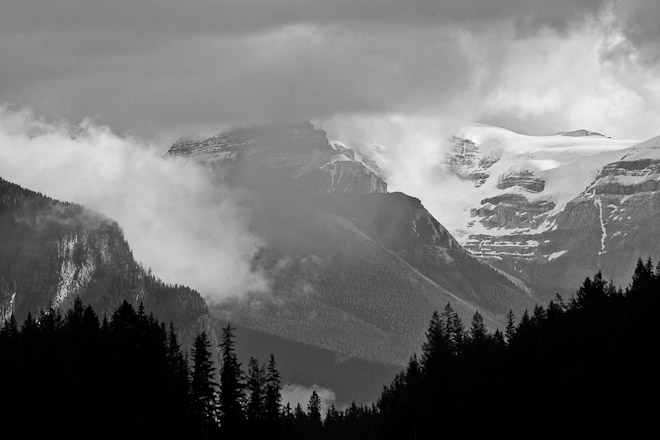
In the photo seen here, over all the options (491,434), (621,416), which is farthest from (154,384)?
(621,416)

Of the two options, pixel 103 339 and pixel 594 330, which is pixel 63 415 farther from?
pixel 594 330

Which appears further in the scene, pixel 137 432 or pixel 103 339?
pixel 103 339

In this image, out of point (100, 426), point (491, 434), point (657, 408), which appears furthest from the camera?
point (491, 434)

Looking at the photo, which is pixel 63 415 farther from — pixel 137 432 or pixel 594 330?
pixel 594 330

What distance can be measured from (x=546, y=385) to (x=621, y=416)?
15567 mm

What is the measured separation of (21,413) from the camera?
17975 centimetres

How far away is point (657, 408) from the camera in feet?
556

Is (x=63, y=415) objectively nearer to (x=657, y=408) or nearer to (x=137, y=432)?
(x=137, y=432)

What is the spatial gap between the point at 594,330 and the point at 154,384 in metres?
40.6

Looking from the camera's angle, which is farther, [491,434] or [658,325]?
[491,434]

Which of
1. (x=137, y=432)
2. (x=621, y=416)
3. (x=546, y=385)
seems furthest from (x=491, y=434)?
(x=137, y=432)

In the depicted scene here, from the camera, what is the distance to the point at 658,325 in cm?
17612

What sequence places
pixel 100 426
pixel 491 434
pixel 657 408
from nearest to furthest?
1. pixel 657 408
2. pixel 100 426
3. pixel 491 434

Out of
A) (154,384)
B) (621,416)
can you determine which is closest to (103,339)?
(154,384)
